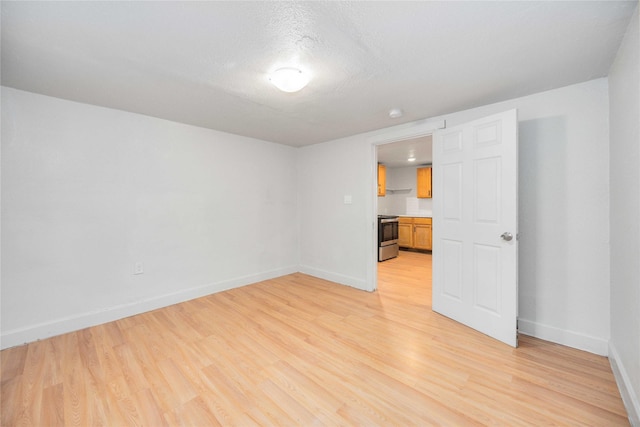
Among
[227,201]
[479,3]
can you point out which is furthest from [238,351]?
[479,3]

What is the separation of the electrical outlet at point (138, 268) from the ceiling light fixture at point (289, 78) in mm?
2463

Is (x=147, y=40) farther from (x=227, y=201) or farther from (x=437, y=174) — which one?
(x=437, y=174)

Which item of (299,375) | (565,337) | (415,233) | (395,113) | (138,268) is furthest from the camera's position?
(415,233)

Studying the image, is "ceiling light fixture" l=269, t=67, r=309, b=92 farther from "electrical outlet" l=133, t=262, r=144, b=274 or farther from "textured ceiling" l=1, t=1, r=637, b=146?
"electrical outlet" l=133, t=262, r=144, b=274

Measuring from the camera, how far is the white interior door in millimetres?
2213

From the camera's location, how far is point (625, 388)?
5.17 ft

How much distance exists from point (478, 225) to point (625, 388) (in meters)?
1.34

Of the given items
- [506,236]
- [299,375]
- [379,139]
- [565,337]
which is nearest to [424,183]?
[379,139]

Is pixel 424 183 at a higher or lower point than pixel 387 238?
higher

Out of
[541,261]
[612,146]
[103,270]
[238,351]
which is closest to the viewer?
[612,146]

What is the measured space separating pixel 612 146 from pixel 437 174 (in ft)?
4.16

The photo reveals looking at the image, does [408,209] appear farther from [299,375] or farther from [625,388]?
[299,375]

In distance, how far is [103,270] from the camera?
105 inches

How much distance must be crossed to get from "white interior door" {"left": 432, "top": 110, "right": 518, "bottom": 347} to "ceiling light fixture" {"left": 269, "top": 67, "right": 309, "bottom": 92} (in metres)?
1.68
